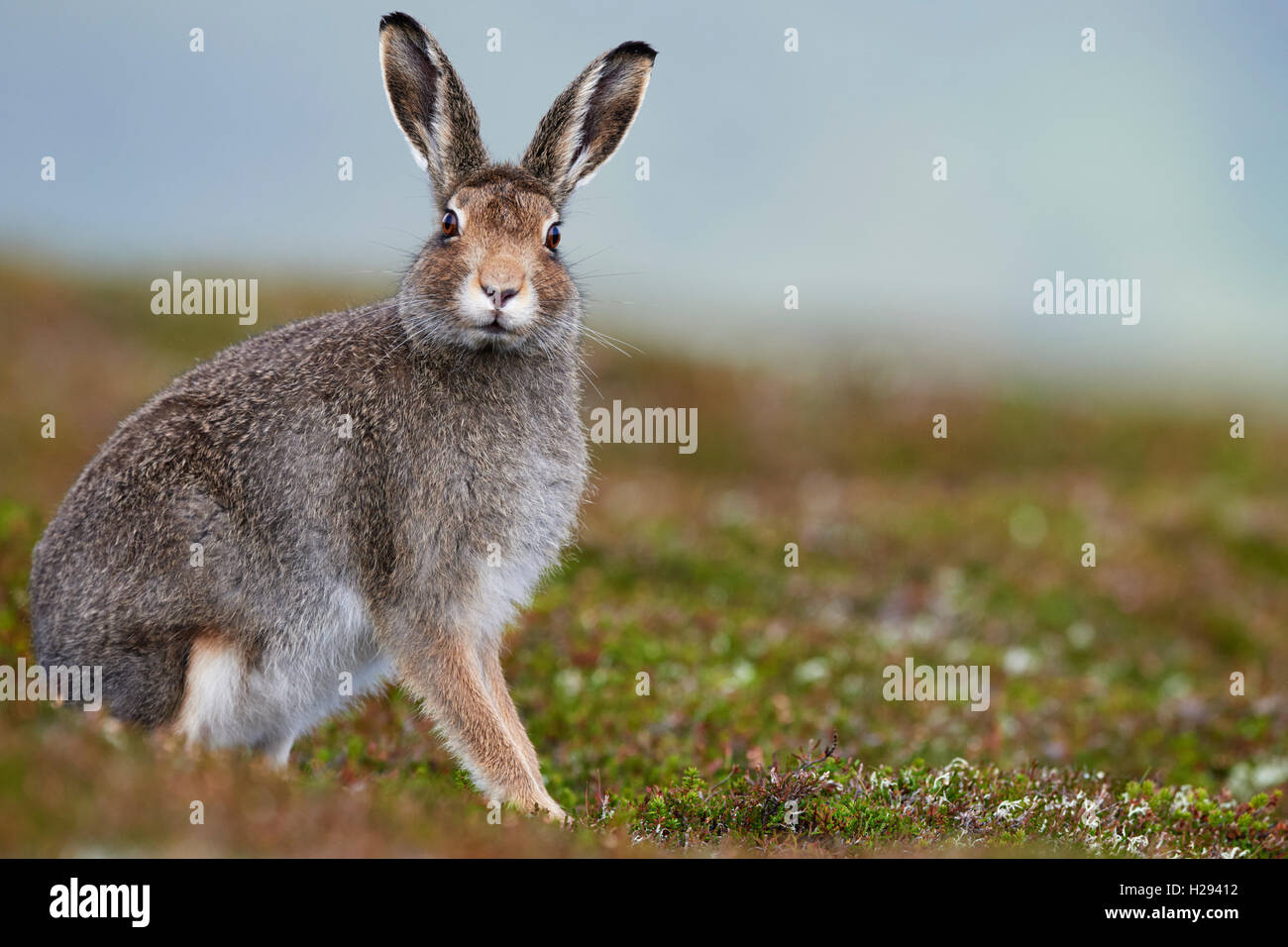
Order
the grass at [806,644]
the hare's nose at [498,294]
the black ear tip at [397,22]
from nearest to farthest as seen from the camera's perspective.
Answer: the grass at [806,644]
the hare's nose at [498,294]
the black ear tip at [397,22]

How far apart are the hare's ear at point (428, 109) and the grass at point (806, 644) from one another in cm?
368

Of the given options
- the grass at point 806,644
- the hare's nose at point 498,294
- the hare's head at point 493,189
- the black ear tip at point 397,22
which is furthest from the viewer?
the black ear tip at point 397,22

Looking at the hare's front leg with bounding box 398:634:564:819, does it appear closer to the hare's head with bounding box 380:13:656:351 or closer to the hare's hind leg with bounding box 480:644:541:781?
the hare's hind leg with bounding box 480:644:541:781

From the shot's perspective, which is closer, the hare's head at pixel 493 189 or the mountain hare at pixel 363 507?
the mountain hare at pixel 363 507

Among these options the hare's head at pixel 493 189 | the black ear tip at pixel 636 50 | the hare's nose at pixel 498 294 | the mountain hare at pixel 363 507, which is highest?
the black ear tip at pixel 636 50

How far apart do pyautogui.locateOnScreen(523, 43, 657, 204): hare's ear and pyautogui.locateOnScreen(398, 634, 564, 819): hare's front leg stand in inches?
148

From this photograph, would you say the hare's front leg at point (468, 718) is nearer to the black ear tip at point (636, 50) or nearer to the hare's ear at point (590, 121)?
the hare's ear at point (590, 121)

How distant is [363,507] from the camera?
9195 millimetres

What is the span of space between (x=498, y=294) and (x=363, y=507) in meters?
1.83

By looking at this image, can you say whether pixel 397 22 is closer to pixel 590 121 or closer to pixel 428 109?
pixel 428 109

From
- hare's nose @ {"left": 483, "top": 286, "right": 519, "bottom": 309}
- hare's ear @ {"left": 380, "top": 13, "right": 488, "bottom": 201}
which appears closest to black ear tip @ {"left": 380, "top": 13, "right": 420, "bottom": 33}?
hare's ear @ {"left": 380, "top": 13, "right": 488, "bottom": 201}

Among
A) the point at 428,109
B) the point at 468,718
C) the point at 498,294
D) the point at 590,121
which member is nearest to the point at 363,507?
the point at 468,718

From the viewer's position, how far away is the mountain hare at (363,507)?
893 cm

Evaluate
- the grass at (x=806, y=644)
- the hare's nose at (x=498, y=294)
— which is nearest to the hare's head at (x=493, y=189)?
the hare's nose at (x=498, y=294)
